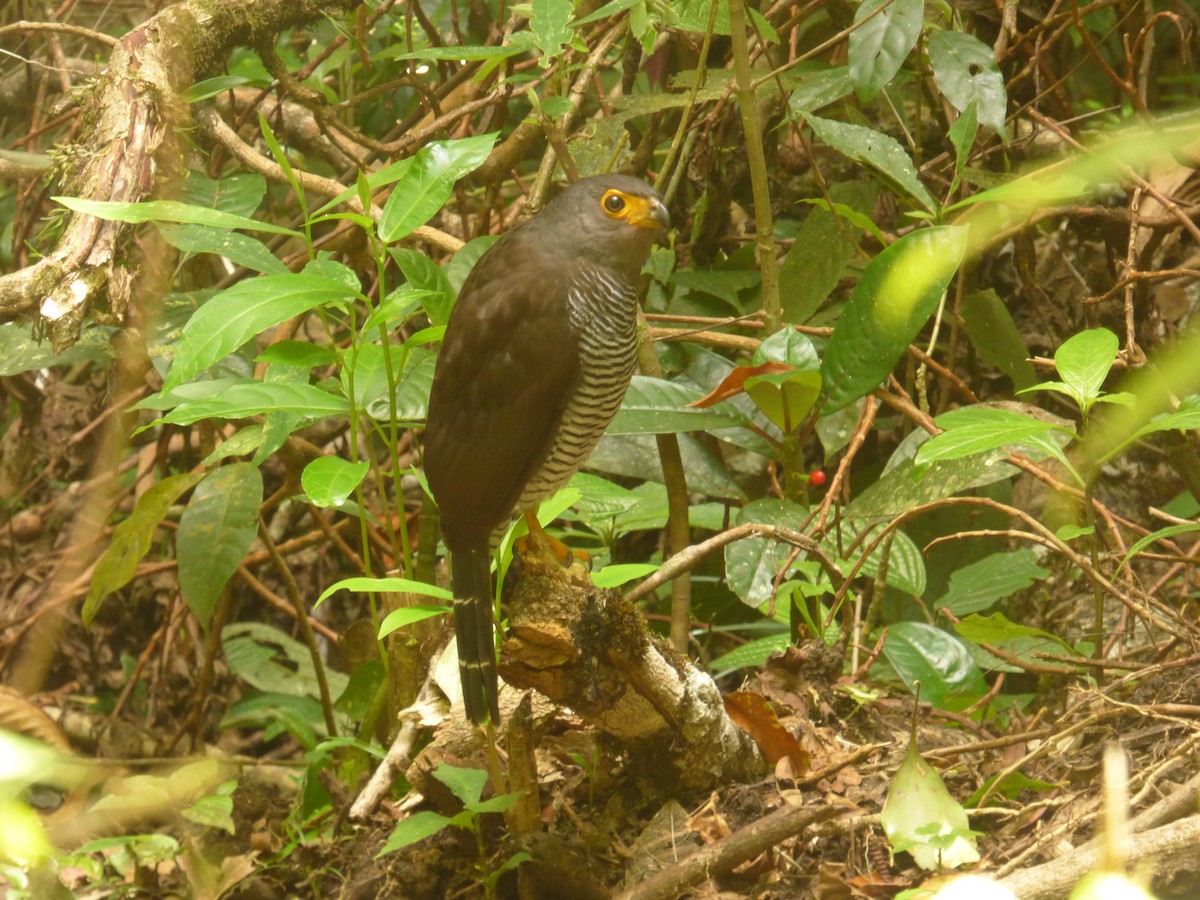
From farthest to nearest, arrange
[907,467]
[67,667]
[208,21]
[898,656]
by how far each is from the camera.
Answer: [67,667] < [208,21] < [898,656] < [907,467]

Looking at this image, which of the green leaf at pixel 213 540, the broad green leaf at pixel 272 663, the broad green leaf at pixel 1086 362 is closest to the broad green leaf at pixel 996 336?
the broad green leaf at pixel 1086 362

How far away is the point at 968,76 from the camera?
3.20 m

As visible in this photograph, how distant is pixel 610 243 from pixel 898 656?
1361 millimetres

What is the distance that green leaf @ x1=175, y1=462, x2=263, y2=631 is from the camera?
3.13 meters

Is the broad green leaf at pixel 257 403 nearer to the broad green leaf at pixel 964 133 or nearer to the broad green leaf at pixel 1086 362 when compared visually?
the broad green leaf at pixel 1086 362

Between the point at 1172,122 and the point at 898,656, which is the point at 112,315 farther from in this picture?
the point at 1172,122

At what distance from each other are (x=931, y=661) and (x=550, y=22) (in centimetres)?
194

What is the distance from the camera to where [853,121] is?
3.86m

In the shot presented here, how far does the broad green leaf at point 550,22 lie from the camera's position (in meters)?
2.81

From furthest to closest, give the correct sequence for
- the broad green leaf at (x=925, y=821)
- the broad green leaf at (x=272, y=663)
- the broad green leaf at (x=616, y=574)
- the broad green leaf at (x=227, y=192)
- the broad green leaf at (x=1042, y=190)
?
the broad green leaf at (x=272, y=663) → the broad green leaf at (x=227, y=192) → the broad green leaf at (x=616, y=574) → the broad green leaf at (x=925, y=821) → the broad green leaf at (x=1042, y=190)

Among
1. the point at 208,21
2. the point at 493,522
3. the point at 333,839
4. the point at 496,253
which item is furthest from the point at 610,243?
the point at 333,839

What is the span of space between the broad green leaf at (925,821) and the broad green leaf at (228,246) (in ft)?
5.86

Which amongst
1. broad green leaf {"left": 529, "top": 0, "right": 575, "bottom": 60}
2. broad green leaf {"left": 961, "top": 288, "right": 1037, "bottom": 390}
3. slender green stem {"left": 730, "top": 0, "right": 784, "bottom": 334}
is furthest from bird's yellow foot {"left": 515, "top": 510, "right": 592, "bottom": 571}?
broad green leaf {"left": 961, "top": 288, "right": 1037, "bottom": 390}

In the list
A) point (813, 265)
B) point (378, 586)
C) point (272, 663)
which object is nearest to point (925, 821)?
point (378, 586)
